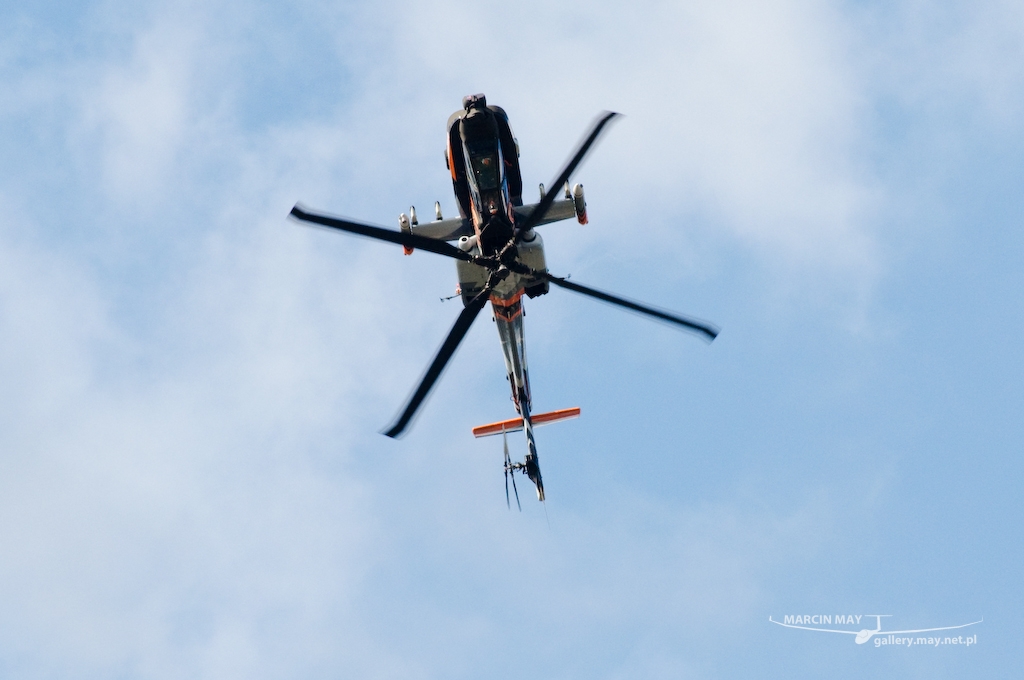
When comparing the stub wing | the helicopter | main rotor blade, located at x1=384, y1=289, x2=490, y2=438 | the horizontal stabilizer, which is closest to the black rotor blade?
the helicopter

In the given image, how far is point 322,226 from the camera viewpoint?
28.0 meters

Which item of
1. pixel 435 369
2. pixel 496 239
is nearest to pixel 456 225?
pixel 496 239

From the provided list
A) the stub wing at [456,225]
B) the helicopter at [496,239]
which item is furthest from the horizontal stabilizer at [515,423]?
the stub wing at [456,225]

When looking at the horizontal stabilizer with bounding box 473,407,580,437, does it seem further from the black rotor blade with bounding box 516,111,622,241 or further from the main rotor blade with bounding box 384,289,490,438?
the black rotor blade with bounding box 516,111,622,241

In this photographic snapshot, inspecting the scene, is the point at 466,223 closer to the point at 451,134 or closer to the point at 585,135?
the point at 451,134

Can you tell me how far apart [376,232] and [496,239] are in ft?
16.0

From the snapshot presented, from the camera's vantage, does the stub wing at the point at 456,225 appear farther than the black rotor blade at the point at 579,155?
Yes

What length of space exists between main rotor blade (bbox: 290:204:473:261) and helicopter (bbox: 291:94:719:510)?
25mm

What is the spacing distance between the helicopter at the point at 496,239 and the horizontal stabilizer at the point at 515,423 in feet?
0.11

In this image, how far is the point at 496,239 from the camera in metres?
32.2

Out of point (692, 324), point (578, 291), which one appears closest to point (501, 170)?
point (578, 291)

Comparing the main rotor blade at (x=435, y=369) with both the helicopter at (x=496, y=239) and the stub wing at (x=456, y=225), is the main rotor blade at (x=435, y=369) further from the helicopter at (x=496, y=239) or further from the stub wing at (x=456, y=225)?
the stub wing at (x=456, y=225)

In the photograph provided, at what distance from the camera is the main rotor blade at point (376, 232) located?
91.0ft

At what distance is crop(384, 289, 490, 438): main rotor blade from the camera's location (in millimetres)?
29438
